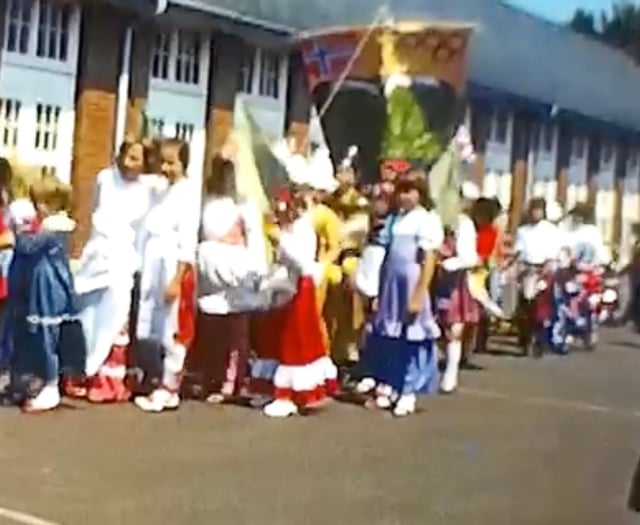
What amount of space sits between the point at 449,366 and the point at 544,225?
4.03 metres

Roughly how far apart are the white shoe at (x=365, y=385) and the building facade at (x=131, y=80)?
7.84 ft

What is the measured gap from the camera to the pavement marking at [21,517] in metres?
6.96

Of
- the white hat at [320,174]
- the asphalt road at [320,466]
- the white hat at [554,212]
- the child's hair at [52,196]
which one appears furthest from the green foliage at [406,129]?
the child's hair at [52,196]

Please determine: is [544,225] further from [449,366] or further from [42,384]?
[42,384]

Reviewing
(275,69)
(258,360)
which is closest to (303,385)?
(258,360)

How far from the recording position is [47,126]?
1514 centimetres

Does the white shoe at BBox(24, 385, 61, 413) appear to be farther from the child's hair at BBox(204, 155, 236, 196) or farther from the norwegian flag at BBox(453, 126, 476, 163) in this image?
the norwegian flag at BBox(453, 126, 476, 163)

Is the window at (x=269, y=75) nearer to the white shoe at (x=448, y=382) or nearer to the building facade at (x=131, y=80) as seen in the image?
the building facade at (x=131, y=80)

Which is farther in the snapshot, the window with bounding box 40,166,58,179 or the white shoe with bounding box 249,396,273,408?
the window with bounding box 40,166,58,179

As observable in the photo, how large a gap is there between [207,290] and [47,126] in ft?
15.2

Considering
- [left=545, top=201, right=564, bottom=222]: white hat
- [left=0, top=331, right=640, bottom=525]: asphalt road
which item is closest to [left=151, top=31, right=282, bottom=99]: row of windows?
[left=545, top=201, right=564, bottom=222]: white hat

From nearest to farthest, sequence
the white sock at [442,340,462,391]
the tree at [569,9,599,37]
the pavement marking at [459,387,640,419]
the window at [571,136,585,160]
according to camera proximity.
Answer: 1. the pavement marking at [459,387,640,419]
2. the white sock at [442,340,462,391]
3. the tree at [569,9,599,37]
4. the window at [571,136,585,160]

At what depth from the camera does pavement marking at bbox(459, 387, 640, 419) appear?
1267cm

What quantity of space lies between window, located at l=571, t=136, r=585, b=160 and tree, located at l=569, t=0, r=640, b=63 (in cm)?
375
